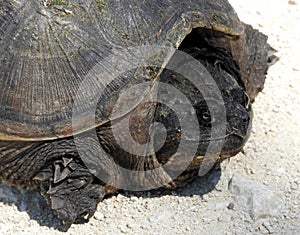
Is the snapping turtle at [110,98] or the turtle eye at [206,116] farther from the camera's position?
the turtle eye at [206,116]

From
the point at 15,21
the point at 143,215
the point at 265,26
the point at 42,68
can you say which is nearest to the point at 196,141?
the point at 143,215

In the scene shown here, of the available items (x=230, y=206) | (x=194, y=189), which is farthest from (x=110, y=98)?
(x=230, y=206)

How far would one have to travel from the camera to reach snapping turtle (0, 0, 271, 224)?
3324mm

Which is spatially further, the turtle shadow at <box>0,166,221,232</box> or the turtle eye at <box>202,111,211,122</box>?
the turtle shadow at <box>0,166,221,232</box>

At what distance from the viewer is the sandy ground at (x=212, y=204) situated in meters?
3.49

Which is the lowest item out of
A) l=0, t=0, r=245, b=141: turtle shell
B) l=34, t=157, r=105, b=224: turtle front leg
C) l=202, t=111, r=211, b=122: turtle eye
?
l=34, t=157, r=105, b=224: turtle front leg

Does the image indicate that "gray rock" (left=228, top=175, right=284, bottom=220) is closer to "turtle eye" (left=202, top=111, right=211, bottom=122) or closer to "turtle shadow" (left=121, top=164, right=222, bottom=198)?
"turtle shadow" (left=121, top=164, right=222, bottom=198)

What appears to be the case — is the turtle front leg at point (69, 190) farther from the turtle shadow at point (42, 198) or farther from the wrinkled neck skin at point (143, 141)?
the turtle shadow at point (42, 198)

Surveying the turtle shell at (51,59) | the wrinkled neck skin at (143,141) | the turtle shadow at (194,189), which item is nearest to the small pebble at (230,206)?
the turtle shadow at (194,189)

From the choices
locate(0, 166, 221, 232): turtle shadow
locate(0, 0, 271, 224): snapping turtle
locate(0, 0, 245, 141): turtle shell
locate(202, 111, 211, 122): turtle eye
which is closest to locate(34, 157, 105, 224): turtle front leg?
locate(0, 0, 271, 224): snapping turtle

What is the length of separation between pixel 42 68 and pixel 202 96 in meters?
0.86

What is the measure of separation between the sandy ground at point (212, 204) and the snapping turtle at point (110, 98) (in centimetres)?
9

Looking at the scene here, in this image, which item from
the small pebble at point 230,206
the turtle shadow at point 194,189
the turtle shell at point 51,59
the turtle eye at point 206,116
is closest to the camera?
the turtle shell at point 51,59

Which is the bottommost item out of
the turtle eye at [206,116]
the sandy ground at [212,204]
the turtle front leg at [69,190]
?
the sandy ground at [212,204]
